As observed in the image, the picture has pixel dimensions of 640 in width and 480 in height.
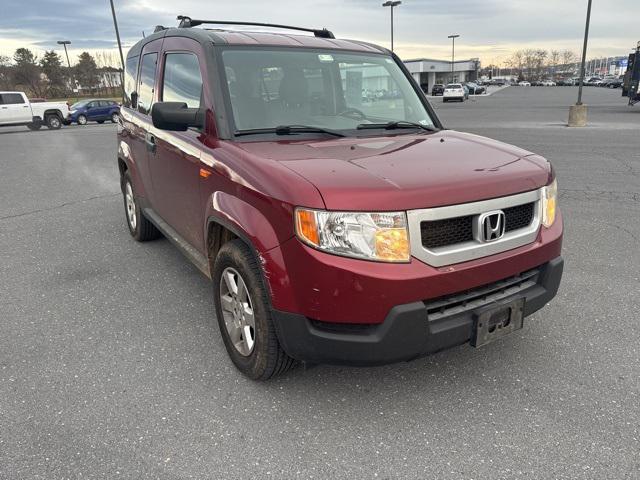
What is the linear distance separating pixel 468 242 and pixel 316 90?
1.68 meters

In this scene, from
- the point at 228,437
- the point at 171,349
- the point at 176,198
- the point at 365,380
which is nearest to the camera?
the point at 228,437

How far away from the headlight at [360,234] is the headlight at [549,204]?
100cm

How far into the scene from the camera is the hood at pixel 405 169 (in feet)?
7.39

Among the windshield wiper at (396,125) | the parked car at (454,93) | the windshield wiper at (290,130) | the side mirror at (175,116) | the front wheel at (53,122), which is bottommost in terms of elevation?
the parked car at (454,93)

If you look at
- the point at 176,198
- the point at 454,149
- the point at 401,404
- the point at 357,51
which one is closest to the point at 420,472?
the point at 401,404

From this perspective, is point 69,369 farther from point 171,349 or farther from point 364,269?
point 364,269

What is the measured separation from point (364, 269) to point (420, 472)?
935mm

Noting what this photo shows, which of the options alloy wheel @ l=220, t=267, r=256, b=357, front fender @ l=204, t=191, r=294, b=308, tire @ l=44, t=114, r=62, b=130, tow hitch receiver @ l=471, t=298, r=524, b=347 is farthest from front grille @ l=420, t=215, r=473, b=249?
tire @ l=44, t=114, r=62, b=130

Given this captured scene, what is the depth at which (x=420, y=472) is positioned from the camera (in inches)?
88.2

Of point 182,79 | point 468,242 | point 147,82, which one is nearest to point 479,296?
point 468,242

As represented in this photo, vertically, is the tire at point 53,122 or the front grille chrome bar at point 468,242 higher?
the front grille chrome bar at point 468,242

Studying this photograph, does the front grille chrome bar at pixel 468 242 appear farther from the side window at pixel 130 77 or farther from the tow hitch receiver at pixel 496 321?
the side window at pixel 130 77

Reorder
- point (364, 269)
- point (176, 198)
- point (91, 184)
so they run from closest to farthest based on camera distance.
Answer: point (364, 269) → point (176, 198) → point (91, 184)

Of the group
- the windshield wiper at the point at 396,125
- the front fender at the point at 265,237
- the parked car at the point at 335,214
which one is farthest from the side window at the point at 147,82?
the front fender at the point at 265,237
